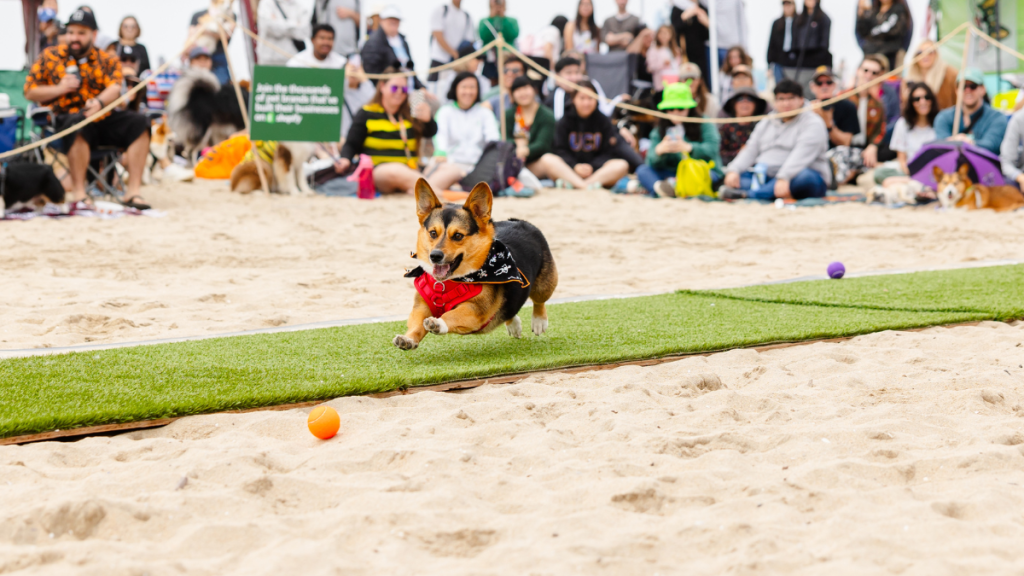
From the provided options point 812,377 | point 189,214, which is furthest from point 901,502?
point 189,214

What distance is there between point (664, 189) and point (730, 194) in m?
0.76

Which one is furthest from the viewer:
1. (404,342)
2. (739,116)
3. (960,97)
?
(739,116)

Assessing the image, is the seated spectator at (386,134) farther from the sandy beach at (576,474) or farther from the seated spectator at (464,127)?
the sandy beach at (576,474)

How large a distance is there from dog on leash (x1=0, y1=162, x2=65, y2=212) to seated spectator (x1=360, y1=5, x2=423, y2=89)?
4.54 metres

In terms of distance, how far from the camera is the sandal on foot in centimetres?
912

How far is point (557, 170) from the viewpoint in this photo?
38.4 ft

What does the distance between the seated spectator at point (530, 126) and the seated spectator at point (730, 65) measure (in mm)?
2882

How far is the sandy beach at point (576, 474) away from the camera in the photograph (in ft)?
6.53

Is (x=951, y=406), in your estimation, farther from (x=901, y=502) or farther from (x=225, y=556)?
(x=225, y=556)

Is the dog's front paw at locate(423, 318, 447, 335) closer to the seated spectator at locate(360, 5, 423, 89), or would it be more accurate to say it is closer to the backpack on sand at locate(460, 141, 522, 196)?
the backpack on sand at locate(460, 141, 522, 196)

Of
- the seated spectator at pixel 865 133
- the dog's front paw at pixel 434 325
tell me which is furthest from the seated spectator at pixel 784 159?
the dog's front paw at pixel 434 325

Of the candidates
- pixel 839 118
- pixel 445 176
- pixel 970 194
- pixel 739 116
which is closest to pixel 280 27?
pixel 445 176

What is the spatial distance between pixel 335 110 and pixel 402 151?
91cm

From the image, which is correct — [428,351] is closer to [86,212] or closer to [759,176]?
[86,212]
